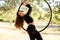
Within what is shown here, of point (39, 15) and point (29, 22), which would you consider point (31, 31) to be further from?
point (39, 15)

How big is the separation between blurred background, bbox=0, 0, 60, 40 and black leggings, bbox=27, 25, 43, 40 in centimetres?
9

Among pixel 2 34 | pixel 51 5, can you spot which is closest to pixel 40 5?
pixel 51 5

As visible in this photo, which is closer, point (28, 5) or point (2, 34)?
point (28, 5)

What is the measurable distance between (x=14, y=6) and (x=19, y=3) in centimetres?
16

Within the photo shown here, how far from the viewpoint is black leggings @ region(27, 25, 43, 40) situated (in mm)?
4438

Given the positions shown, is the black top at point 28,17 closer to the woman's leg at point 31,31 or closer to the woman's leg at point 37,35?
the woman's leg at point 31,31

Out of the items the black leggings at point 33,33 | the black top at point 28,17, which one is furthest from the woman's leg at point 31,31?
the black top at point 28,17

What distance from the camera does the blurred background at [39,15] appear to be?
4.57 m

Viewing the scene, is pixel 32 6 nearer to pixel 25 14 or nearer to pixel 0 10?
pixel 25 14

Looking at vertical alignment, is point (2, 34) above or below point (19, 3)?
below

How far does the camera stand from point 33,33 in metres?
4.45

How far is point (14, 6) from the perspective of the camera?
4.73 metres

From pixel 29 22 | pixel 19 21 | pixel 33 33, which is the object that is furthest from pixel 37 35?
pixel 19 21

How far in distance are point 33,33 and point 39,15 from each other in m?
0.39
